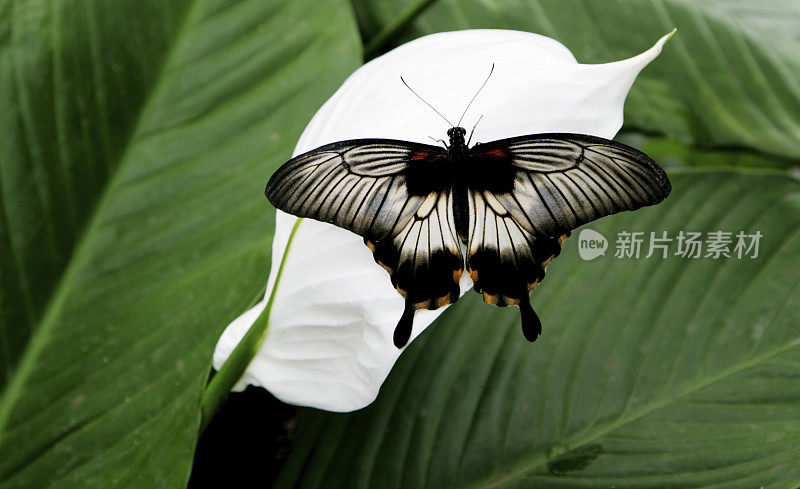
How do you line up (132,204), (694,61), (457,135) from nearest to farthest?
(457,135), (132,204), (694,61)

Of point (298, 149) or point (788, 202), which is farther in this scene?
point (788, 202)

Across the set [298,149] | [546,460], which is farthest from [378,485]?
[298,149]

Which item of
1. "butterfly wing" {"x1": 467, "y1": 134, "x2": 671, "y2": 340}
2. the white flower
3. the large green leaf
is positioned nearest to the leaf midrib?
the large green leaf

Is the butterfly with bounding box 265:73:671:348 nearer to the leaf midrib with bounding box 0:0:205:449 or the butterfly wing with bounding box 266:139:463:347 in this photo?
→ the butterfly wing with bounding box 266:139:463:347

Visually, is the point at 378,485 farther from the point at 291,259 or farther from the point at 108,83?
the point at 108,83

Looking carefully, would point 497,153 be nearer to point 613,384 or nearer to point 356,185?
point 356,185

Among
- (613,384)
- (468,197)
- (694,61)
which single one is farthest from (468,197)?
(694,61)
